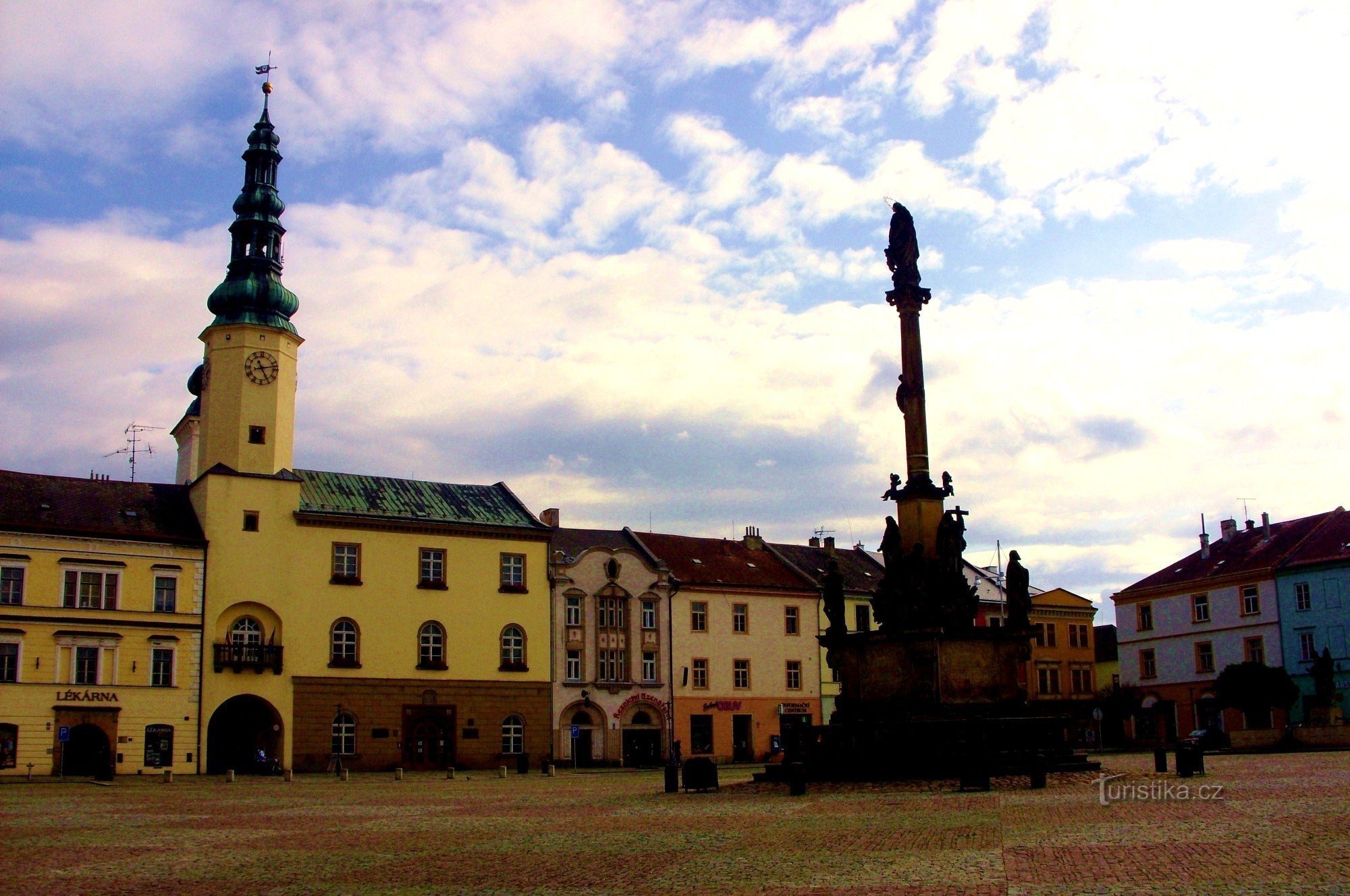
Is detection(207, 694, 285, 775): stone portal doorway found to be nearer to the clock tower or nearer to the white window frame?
the white window frame

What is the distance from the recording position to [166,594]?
5028cm

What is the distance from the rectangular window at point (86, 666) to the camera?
1887 inches

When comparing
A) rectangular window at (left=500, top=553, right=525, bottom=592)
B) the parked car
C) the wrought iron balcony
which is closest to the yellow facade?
the wrought iron balcony

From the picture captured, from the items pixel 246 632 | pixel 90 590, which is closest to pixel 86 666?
pixel 90 590

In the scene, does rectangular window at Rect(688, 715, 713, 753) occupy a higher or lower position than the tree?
lower

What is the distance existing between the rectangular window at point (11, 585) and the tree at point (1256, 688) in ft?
161

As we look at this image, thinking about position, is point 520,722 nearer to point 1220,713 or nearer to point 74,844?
point 1220,713

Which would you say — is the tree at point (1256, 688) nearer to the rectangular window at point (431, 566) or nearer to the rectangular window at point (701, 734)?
the rectangular window at point (701, 734)

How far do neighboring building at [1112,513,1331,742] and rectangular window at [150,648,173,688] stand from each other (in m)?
46.2

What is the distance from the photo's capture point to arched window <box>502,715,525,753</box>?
185 ft

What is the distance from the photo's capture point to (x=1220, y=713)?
65062mm

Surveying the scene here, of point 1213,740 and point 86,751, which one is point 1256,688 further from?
point 86,751

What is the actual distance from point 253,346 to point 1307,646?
49.2m

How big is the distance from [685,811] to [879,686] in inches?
248
